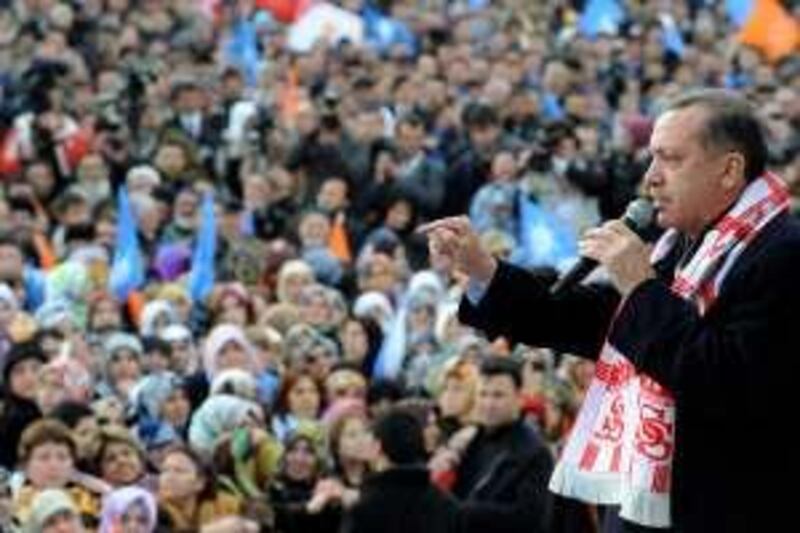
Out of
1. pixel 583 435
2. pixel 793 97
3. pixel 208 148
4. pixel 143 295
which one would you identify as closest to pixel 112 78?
pixel 208 148

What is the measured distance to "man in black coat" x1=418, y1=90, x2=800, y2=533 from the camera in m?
5.18

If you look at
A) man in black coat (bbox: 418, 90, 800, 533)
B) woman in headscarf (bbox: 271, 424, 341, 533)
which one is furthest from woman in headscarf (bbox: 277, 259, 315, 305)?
man in black coat (bbox: 418, 90, 800, 533)

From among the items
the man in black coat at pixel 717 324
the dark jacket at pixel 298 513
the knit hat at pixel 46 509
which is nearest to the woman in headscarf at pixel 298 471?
the dark jacket at pixel 298 513

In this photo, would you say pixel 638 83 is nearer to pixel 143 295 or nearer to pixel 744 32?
pixel 744 32

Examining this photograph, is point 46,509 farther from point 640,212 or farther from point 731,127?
point 731,127

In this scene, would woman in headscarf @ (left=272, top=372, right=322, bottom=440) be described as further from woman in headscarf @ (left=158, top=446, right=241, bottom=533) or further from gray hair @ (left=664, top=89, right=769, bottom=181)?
gray hair @ (left=664, top=89, right=769, bottom=181)

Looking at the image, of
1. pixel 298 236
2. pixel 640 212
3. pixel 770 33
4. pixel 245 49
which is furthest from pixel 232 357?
pixel 770 33

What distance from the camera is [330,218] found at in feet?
55.1

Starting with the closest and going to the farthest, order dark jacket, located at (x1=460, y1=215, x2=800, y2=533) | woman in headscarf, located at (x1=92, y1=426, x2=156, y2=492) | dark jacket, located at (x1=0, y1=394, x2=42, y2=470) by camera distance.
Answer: dark jacket, located at (x1=460, y1=215, x2=800, y2=533) → woman in headscarf, located at (x1=92, y1=426, x2=156, y2=492) → dark jacket, located at (x1=0, y1=394, x2=42, y2=470)

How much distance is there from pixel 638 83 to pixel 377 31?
225cm

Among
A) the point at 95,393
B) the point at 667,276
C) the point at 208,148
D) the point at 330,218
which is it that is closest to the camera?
the point at 667,276

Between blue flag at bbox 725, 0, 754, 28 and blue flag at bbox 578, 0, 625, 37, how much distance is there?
1175 millimetres

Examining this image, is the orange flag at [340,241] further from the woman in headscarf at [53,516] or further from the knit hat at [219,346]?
the woman in headscarf at [53,516]

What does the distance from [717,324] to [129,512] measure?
496 cm
